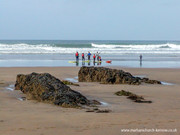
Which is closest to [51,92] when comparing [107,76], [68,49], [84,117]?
[84,117]

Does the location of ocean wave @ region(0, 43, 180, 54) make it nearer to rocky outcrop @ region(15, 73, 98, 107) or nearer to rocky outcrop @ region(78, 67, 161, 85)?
rocky outcrop @ region(78, 67, 161, 85)

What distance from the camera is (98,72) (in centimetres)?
1487

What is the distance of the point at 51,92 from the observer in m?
8.95

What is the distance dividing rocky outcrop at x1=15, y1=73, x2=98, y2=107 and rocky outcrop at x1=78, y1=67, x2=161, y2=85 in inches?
184

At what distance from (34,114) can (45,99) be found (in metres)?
1.64

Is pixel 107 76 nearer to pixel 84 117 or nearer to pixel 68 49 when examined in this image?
pixel 84 117

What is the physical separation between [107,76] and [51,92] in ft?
18.6

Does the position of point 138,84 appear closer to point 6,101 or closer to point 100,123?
point 6,101

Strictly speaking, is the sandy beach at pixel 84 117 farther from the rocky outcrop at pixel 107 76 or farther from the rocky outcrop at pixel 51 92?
the rocky outcrop at pixel 107 76

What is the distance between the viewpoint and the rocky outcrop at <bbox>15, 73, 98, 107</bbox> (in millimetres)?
8538

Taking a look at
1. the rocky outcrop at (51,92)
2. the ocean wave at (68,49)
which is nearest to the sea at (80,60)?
the ocean wave at (68,49)

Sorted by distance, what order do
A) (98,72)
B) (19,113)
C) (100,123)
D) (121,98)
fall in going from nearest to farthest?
(100,123)
(19,113)
(121,98)
(98,72)

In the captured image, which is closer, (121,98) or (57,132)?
(57,132)

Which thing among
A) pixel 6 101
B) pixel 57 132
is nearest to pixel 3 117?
pixel 57 132
